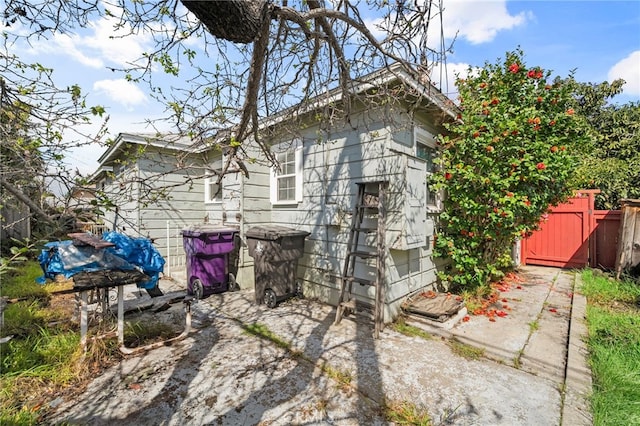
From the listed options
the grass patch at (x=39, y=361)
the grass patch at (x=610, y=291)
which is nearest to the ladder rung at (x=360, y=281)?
the grass patch at (x=39, y=361)

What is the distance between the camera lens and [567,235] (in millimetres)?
7355

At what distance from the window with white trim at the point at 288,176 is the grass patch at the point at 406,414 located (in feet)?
11.8

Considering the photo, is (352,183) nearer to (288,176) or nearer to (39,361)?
(288,176)

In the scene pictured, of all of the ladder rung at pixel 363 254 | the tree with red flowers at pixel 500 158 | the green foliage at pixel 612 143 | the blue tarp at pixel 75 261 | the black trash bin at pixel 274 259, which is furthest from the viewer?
the green foliage at pixel 612 143

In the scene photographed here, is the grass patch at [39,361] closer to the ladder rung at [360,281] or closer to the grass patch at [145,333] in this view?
the grass patch at [145,333]

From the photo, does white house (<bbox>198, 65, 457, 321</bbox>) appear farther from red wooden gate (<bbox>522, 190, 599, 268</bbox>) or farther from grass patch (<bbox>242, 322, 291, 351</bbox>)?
red wooden gate (<bbox>522, 190, 599, 268</bbox>)

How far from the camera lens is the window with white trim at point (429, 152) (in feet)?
15.4

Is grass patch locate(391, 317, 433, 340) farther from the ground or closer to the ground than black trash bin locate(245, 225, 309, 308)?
closer to the ground

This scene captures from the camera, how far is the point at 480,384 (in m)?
2.58

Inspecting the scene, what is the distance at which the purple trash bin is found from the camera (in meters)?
4.98

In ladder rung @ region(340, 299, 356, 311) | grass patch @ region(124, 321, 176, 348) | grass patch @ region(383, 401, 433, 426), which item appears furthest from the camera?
ladder rung @ region(340, 299, 356, 311)

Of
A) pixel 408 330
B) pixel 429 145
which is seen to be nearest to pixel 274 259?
pixel 408 330

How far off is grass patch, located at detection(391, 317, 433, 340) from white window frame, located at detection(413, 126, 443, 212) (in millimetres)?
1975

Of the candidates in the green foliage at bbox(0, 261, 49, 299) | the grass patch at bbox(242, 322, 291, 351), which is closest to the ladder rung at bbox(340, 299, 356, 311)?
the grass patch at bbox(242, 322, 291, 351)
